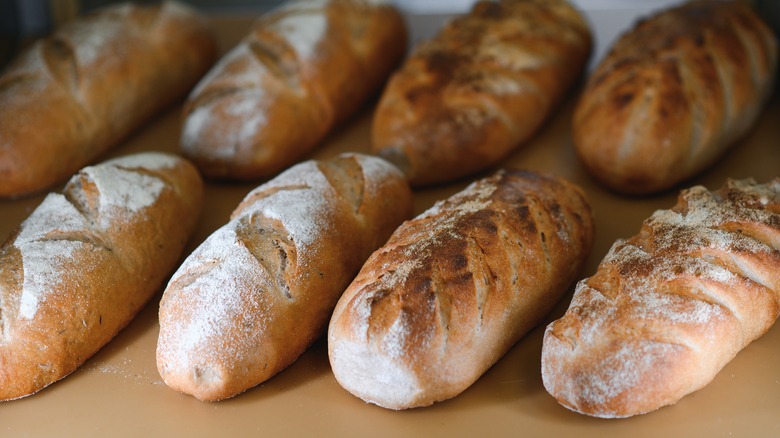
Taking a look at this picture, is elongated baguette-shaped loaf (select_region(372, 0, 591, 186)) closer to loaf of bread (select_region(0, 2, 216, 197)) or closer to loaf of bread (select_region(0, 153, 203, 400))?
loaf of bread (select_region(0, 153, 203, 400))

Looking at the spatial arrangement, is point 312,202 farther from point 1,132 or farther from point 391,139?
point 1,132

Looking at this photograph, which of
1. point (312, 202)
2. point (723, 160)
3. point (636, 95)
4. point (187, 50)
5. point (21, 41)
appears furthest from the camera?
point (21, 41)

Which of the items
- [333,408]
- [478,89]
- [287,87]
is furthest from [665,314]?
[287,87]

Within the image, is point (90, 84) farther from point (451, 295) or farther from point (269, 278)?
point (451, 295)

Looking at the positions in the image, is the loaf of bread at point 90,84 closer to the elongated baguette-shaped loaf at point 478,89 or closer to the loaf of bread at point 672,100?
the elongated baguette-shaped loaf at point 478,89

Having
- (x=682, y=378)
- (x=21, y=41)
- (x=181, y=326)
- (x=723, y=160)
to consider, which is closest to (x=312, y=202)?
(x=181, y=326)

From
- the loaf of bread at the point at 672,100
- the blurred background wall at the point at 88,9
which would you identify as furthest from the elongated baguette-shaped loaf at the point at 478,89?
the blurred background wall at the point at 88,9
